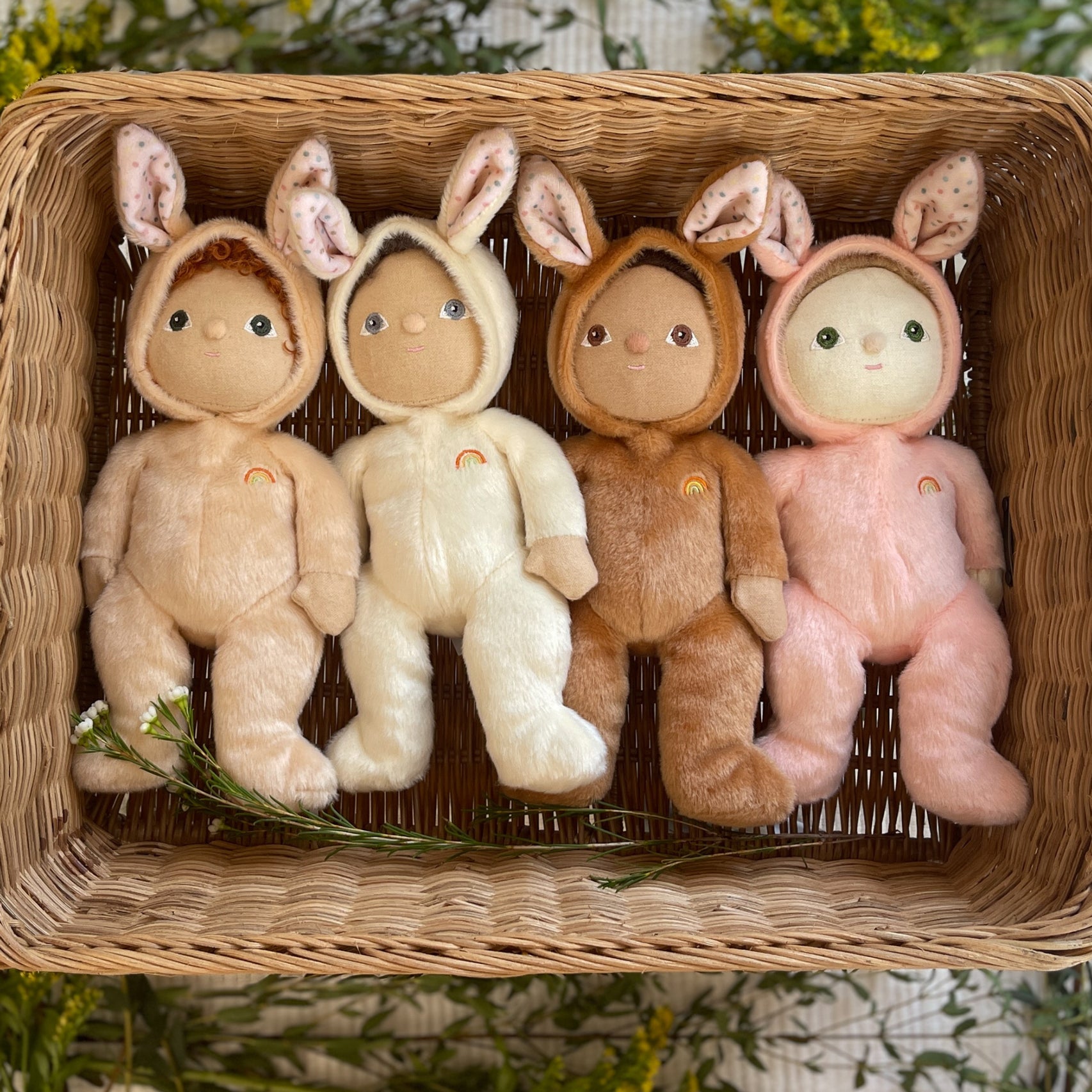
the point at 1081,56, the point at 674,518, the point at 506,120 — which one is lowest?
the point at 674,518

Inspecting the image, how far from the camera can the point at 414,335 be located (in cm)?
100

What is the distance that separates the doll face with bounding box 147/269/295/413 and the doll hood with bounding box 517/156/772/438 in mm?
264

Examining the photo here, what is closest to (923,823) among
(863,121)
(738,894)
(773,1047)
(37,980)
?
(738,894)

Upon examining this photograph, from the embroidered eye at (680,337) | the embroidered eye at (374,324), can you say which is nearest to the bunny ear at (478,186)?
the embroidered eye at (374,324)

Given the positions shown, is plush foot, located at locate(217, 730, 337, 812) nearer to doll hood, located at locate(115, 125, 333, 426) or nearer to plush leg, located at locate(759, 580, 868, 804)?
doll hood, located at locate(115, 125, 333, 426)

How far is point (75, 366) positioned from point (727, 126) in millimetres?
677

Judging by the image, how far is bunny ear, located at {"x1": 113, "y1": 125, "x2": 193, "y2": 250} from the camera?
96cm

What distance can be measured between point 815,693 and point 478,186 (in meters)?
0.59

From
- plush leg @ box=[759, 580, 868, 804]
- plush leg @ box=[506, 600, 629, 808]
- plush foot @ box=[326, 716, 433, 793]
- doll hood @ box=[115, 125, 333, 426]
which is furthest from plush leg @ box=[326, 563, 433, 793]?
plush leg @ box=[759, 580, 868, 804]

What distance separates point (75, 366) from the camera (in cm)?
104

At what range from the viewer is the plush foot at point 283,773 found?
98 centimetres

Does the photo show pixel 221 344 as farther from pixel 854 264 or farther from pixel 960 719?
pixel 960 719

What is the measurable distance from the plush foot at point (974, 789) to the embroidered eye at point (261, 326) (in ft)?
2.46

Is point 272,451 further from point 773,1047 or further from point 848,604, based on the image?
point 773,1047
